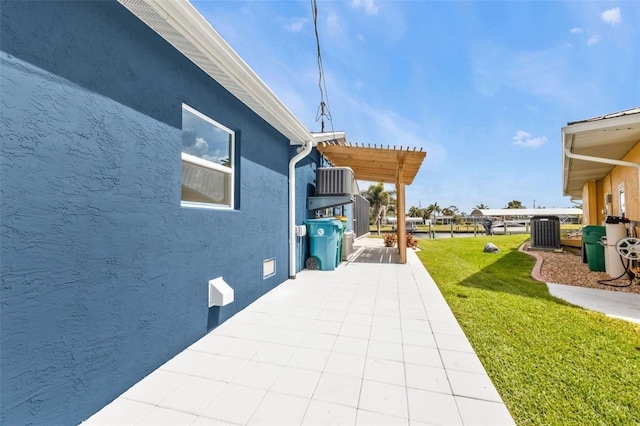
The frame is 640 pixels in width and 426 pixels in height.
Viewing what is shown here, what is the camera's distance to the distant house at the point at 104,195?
1.59 meters

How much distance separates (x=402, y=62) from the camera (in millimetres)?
9453

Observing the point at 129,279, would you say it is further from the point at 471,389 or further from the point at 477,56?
the point at 477,56

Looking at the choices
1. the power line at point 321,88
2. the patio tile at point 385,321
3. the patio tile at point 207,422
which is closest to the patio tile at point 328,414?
the patio tile at point 207,422

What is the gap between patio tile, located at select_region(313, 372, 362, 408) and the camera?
2131 millimetres

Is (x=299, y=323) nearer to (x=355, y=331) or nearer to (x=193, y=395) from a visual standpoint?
(x=355, y=331)

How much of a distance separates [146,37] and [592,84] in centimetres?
1588

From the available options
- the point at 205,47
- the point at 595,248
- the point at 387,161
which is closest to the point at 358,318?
the point at 205,47

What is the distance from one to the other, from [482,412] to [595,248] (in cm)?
810

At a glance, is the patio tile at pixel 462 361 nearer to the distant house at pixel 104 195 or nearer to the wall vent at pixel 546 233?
the distant house at pixel 104 195

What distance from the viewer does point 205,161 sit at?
11.6ft

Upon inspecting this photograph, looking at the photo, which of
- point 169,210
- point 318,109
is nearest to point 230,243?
point 169,210

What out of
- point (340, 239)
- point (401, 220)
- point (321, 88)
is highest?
point (321, 88)

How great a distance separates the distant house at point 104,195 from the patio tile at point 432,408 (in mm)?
2473

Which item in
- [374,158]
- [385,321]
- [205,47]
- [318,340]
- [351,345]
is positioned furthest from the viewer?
[374,158]
